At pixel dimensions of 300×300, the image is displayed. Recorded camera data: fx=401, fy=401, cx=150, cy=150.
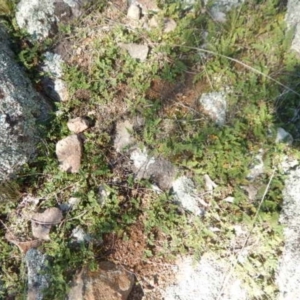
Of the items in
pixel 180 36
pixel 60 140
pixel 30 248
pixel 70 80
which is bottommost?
pixel 30 248

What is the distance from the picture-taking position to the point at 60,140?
4.42 metres

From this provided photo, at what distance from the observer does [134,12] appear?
487 cm

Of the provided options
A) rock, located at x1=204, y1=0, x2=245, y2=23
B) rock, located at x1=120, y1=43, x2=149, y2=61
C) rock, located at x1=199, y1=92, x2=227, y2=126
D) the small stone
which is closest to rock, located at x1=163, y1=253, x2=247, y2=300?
rock, located at x1=199, y1=92, x2=227, y2=126

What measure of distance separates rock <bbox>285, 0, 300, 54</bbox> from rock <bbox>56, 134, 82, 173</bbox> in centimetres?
256

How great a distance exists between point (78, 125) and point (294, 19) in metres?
2.63

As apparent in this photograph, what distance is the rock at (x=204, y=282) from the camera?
3611 mm

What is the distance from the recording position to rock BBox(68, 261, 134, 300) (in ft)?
12.0

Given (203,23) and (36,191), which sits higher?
(203,23)

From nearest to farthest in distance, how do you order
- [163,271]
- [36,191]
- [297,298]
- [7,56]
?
[297,298]
[163,271]
[36,191]
[7,56]

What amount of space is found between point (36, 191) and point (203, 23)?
2.71 metres

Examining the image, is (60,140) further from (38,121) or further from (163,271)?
(163,271)

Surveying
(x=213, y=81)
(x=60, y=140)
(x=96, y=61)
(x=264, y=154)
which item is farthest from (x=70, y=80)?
(x=264, y=154)

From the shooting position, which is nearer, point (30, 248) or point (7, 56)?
point (30, 248)

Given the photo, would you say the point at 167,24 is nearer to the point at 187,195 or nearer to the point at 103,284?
the point at 187,195
